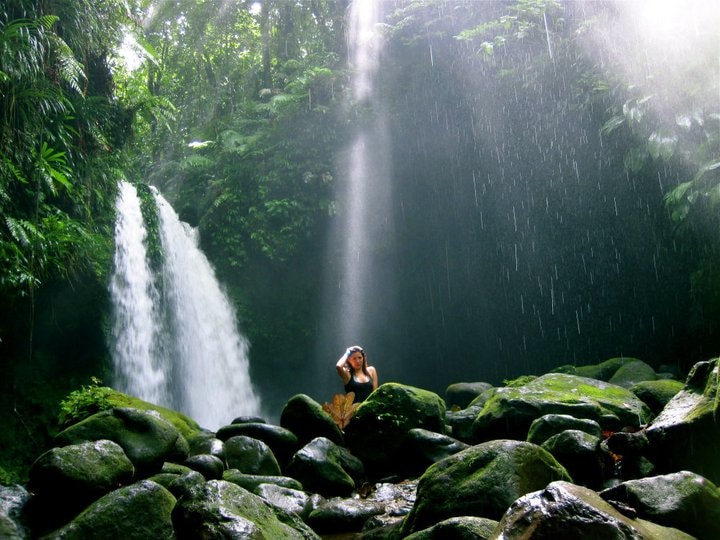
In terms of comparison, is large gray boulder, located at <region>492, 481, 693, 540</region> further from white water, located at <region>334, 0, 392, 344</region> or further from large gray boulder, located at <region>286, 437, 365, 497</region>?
white water, located at <region>334, 0, 392, 344</region>

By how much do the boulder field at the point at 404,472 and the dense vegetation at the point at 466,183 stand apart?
571 cm

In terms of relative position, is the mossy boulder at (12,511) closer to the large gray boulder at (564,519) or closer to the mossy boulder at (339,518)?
the mossy boulder at (339,518)

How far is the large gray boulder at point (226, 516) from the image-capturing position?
156 inches

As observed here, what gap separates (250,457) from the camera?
7.16 metres

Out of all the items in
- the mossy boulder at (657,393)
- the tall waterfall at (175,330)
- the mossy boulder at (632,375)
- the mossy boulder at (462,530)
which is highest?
the tall waterfall at (175,330)

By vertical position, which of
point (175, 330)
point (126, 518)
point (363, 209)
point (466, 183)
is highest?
point (466, 183)

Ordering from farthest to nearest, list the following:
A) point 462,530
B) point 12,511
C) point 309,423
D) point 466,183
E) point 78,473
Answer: point 466,183 → point 309,423 → point 78,473 → point 12,511 → point 462,530

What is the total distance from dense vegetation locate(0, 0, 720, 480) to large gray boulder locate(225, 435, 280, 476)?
538cm

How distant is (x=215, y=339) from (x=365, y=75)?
27.6ft

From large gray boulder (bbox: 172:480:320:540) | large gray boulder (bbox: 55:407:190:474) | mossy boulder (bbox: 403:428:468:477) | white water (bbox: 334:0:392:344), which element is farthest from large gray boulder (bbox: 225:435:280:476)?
white water (bbox: 334:0:392:344)

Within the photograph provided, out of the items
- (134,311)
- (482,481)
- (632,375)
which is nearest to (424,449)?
(482,481)

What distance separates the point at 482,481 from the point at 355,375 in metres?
5.47

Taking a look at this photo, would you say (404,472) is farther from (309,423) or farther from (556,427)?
(556,427)

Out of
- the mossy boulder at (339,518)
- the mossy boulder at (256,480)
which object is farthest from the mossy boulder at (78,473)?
the mossy boulder at (339,518)
